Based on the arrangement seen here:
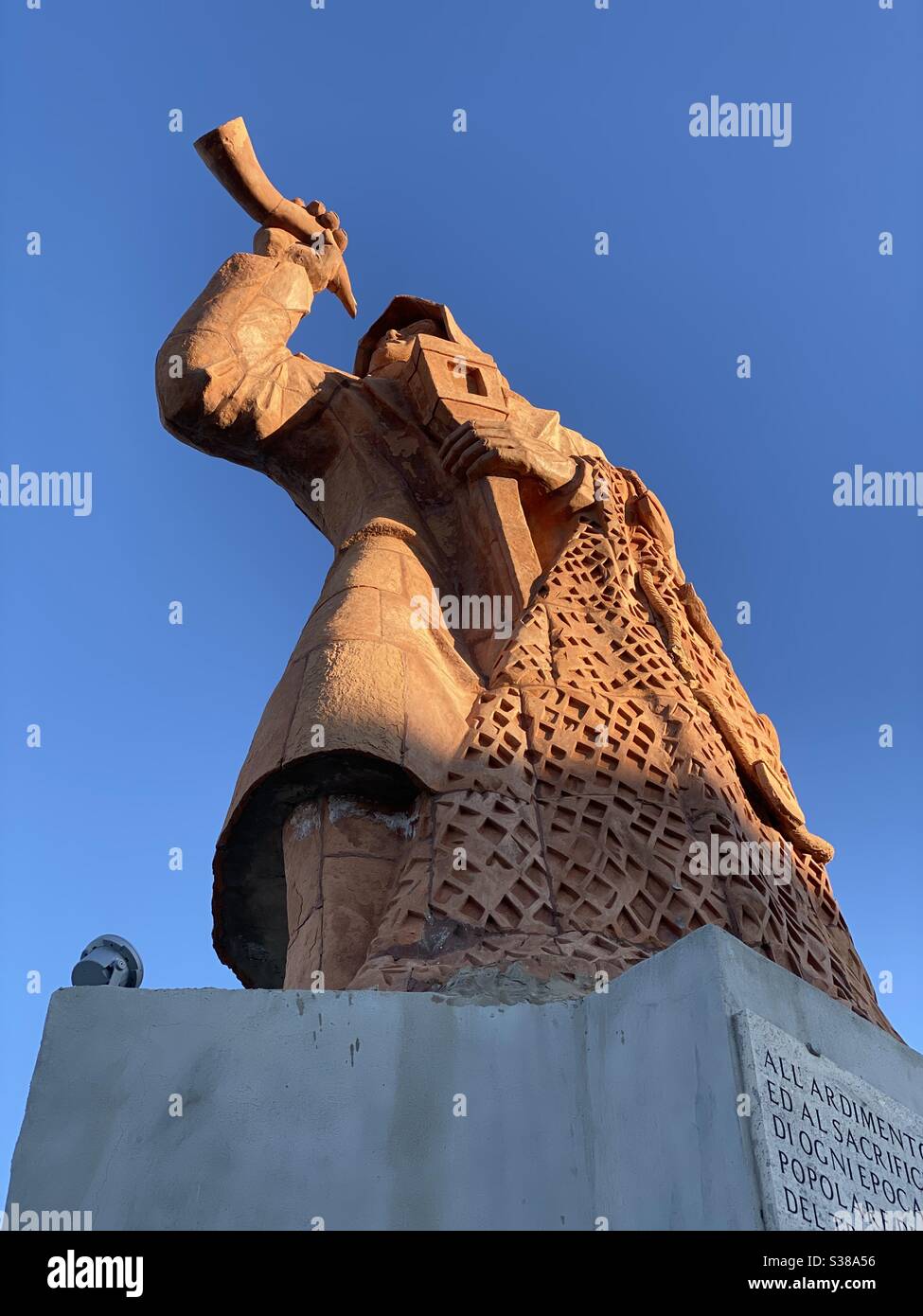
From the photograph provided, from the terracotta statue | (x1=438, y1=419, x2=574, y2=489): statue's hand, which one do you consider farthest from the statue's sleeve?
(x1=438, y1=419, x2=574, y2=489): statue's hand

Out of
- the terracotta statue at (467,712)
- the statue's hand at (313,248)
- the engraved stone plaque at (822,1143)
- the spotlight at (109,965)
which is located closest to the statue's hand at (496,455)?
the terracotta statue at (467,712)

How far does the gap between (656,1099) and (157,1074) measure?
3.77 feet

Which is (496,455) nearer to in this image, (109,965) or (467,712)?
(467,712)

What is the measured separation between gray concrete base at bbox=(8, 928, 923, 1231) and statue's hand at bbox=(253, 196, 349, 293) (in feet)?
17.1

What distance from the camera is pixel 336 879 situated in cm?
487

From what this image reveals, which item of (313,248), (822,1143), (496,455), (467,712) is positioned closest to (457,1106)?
(822,1143)

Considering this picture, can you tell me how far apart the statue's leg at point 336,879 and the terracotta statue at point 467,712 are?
1 cm

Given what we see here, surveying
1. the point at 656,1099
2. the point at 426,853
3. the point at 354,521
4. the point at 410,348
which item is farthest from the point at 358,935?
the point at 410,348

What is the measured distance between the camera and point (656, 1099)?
3.03 meters

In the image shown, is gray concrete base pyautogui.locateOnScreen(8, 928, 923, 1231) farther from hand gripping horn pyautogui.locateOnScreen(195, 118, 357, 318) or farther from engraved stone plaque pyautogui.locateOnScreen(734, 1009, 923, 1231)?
hand gripping horn pyautogui.locateOnScreen(195, 118, 357, 318)

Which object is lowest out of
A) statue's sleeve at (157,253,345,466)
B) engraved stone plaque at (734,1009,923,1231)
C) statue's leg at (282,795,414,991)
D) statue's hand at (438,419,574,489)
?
engraved stone plaque at (734,1009,923,1231)

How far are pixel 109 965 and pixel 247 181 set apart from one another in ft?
17.4

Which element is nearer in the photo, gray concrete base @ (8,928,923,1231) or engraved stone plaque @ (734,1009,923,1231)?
engraved stone plaque @ (734,1009,923,1231)

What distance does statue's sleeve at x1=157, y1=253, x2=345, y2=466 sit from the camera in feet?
21.6
